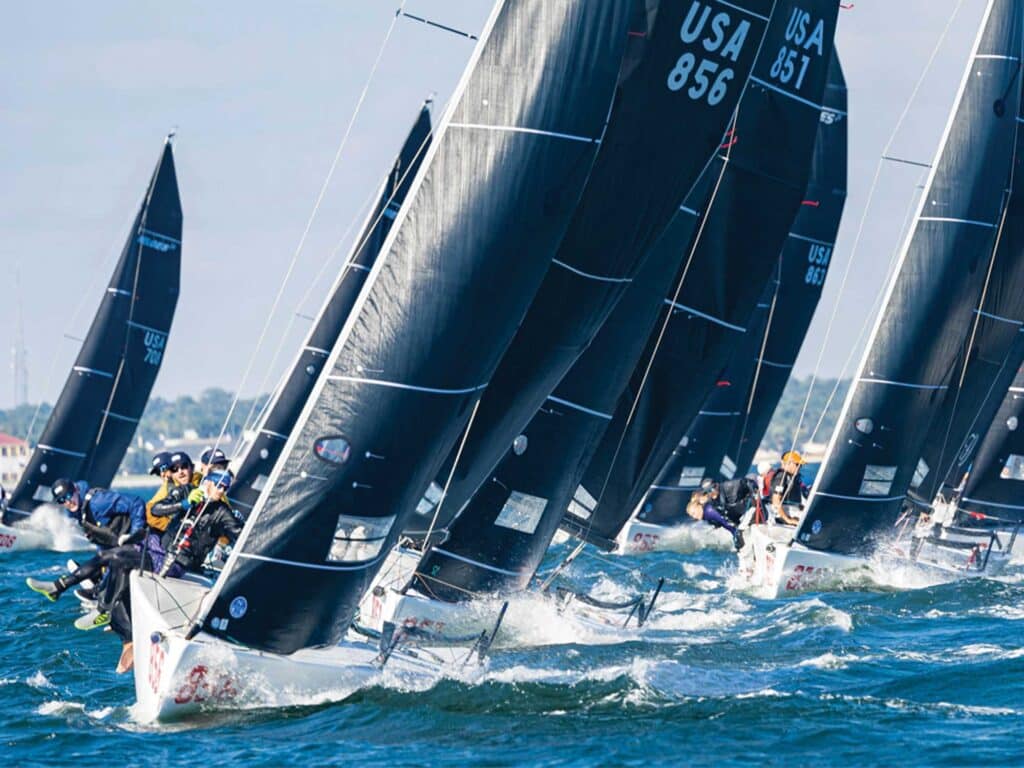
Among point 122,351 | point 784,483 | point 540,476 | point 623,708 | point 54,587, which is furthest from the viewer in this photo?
point 122,351

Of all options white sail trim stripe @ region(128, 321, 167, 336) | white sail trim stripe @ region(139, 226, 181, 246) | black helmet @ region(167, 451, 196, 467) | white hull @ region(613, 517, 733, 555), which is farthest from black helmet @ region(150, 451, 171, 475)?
white sail trim stripe @ region(139, 226, 181, 246)

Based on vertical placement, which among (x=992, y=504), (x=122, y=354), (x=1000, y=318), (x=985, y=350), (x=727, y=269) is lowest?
(x=122, y=354)

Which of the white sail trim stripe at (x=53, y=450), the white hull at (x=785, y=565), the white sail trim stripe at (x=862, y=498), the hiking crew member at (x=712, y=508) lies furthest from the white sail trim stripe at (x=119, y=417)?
the white sail trim stripe at (x=862, y=498)

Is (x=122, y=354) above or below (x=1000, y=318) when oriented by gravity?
below

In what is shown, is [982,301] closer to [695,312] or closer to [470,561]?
[695,312]

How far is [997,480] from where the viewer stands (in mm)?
25906

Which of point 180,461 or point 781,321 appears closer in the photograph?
point 180,461

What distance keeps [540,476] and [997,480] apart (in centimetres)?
1205

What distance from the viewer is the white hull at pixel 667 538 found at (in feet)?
88.3

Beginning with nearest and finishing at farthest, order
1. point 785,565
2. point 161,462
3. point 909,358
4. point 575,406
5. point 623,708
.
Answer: point 623,708
point 161,462
point 575,406
point 785,565
point 909,358

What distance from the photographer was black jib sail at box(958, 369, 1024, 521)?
2577cm

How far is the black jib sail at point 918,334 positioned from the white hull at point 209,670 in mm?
9339

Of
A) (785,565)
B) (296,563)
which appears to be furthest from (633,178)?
(785,565)

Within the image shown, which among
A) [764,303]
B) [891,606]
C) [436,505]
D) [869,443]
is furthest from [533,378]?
[764,303]
